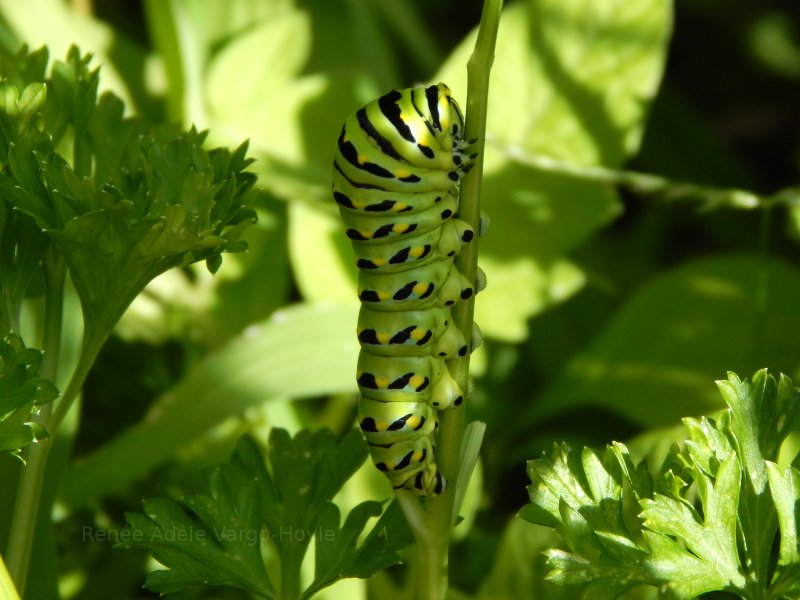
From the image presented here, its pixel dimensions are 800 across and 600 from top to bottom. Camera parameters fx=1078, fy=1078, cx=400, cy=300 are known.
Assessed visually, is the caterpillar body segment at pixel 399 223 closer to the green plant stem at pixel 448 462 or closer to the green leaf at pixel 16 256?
the green plant stem at pixel 448 462

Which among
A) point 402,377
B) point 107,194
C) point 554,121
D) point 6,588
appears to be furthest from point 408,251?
point 554,121

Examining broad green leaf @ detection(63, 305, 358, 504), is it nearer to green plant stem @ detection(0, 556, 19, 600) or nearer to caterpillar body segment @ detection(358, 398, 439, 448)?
caterpillar body segment @ detection(358, 398, 439, 448)

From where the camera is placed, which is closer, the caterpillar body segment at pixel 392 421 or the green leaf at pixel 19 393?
Answer: the green leaf at pixel 19 393

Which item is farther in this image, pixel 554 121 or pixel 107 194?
pixel 554 121

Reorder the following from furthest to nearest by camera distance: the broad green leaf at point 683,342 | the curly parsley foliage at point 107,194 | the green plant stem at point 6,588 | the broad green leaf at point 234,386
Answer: the broad green leaf at point 683,342, the broad green leaf at point 234,386, the curly parsley foliage at point 107,194, the green plant stem at point 6,588

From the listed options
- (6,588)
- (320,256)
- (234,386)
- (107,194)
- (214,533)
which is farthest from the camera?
(320,256)

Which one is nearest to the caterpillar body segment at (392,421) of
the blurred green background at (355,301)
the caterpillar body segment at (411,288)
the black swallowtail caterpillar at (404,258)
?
the black swallowtail caterpillar at (404,258)

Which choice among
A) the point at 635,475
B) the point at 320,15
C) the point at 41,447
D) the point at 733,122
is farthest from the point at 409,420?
the point at 733,122

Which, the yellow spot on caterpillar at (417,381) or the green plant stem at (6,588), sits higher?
the yellow spot on caterpillar at (417,381)

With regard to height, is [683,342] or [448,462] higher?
[683,342]

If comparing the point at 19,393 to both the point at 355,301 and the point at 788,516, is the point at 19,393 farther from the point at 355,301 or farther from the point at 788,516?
the point at 355,301
